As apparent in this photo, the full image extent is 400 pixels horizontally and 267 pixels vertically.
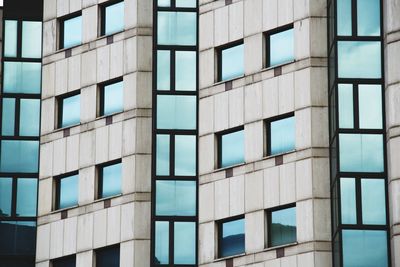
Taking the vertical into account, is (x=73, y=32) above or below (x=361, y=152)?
above

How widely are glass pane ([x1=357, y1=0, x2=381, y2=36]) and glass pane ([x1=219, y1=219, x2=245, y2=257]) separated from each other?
9793 mm

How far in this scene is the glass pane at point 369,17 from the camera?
2672 inches

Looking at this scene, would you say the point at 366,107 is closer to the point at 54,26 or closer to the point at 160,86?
the point at 160,86

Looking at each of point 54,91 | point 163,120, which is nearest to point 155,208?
point 163,120

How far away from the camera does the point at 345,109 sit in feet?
220

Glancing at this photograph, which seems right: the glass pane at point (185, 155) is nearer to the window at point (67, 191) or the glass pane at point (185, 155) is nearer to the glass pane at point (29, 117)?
the window at point (67, 191)

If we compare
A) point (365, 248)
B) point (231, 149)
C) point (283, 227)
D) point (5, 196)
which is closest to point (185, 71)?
point (231, 149)

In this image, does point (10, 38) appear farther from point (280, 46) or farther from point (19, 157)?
point (280, 46)

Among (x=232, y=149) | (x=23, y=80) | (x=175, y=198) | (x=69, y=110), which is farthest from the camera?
(x=23, y=80)

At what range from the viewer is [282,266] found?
225 ft

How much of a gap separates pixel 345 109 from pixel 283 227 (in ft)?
19.2

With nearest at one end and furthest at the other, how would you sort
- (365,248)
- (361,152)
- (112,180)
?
(365,248)
(361,152)
(112,180)

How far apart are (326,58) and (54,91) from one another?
48.3 ft

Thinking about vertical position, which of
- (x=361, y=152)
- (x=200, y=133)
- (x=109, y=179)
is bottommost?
(x=361, y=152)
